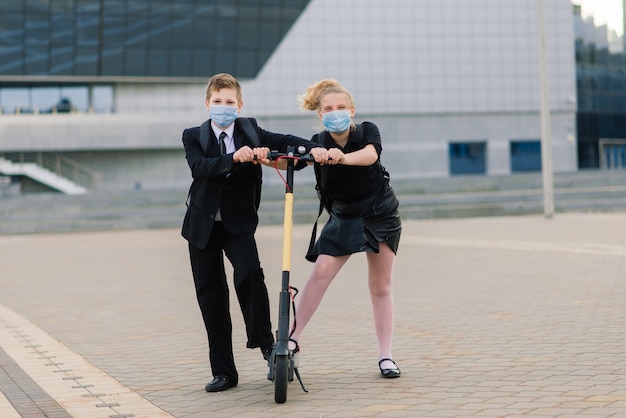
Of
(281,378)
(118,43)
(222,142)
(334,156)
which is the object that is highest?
(118,43)

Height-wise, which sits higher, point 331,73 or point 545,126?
point 331,73

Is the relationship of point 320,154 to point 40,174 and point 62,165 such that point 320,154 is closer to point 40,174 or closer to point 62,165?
point 40,174

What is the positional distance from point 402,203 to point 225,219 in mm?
26749

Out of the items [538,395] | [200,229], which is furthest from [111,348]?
[538,395]

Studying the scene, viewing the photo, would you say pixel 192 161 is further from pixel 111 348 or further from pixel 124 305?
pixel 124 305

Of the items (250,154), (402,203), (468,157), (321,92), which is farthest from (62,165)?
(250,154)

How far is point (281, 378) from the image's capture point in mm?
5289

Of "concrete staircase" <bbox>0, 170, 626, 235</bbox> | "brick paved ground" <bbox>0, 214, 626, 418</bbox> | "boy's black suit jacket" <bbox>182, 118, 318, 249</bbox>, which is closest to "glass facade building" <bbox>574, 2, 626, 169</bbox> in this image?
"concrete staircase" <bbox>0, 170, 626, 235</bbox>

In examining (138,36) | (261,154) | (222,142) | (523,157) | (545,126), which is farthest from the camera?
(523,157)

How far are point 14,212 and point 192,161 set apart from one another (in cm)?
2779

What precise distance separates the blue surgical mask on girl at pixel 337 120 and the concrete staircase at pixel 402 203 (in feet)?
81.1

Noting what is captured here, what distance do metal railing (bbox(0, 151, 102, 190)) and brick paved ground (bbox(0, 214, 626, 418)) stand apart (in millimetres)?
37261

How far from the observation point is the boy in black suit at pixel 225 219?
5.73 meters

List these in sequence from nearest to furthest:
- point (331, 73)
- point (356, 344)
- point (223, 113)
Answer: point (223, 113), point (356, 344), point (331, 73)
